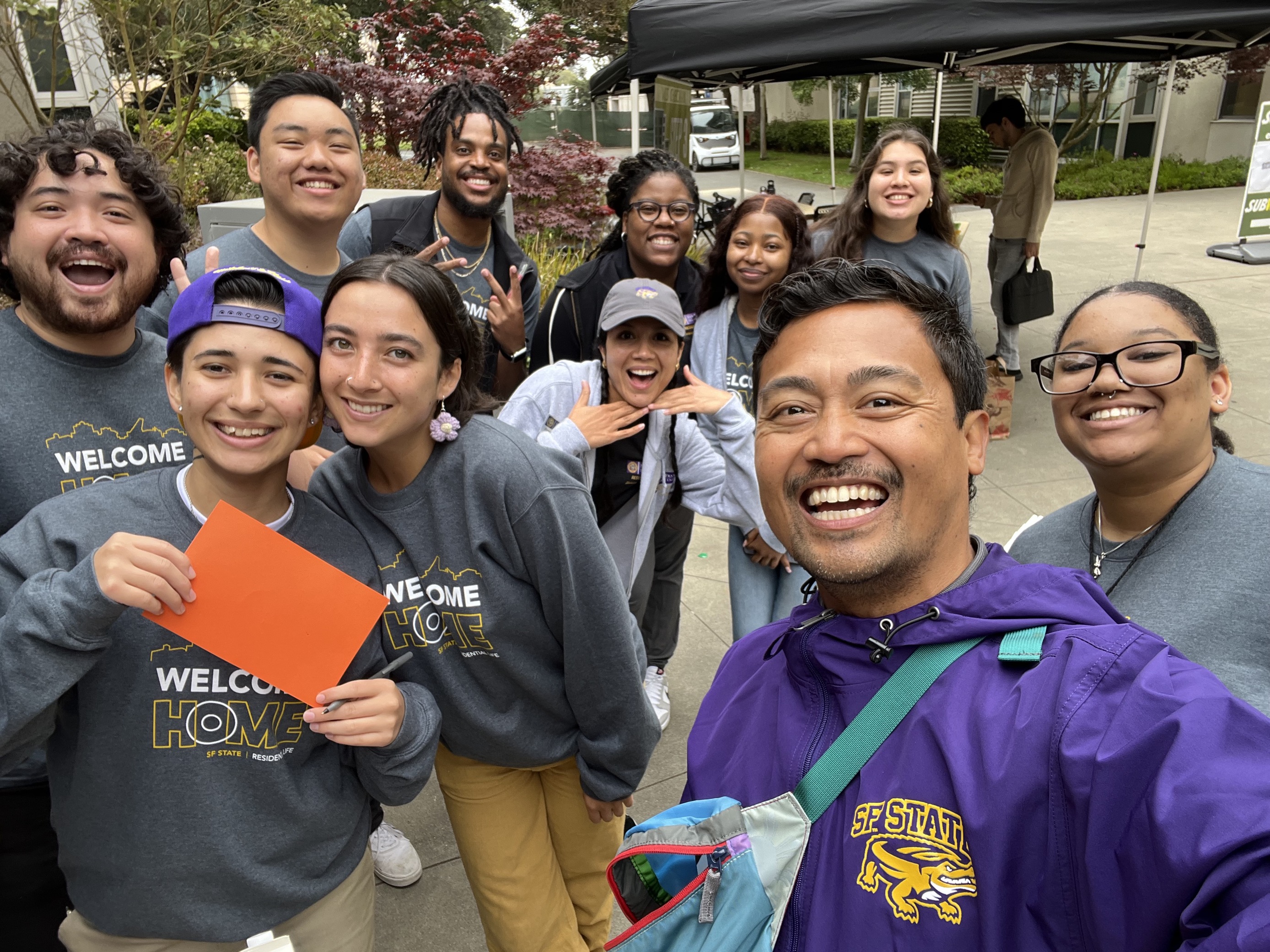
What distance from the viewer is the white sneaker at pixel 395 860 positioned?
280 cm

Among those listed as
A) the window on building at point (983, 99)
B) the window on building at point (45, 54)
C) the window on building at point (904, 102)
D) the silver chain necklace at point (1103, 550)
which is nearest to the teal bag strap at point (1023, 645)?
the silver chain necklace at point (1103, 550)

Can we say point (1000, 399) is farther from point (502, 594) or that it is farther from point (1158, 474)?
point (502, 594)

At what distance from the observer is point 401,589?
6.05ft

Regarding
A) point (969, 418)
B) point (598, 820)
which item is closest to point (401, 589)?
point (598, 820)

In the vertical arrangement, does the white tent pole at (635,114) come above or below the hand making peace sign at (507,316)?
above

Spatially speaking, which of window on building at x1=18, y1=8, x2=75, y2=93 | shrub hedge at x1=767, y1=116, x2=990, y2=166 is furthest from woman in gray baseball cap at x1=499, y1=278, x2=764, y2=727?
shrub hedge at x1=767, y1=116, x2=990, y2=166

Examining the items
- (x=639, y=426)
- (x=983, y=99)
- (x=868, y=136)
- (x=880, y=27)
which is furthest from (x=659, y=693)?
(x=983, y=99)

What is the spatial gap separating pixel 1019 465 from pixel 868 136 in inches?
941

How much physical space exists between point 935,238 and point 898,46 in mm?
1871

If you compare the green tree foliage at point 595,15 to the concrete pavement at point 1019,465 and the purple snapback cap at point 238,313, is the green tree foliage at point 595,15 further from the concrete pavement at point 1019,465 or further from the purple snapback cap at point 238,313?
the purple snapback cap at point 238,313

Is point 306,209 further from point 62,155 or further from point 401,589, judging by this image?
point 401,589

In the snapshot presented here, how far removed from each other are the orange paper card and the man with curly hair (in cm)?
51

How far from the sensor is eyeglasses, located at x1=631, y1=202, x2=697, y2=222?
3.48m

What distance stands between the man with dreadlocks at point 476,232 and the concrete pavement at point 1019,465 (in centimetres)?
159
